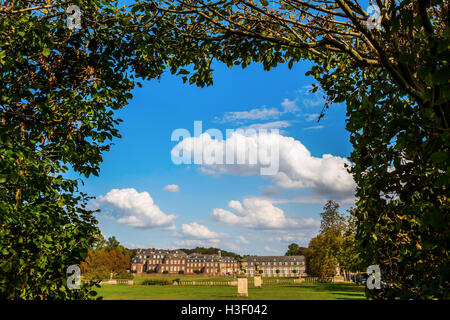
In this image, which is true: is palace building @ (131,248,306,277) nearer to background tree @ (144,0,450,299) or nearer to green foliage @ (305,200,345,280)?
green foliage @ (305,200,345,280)

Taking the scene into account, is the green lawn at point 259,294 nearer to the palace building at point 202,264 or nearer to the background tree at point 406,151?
the background tree at point 406,151

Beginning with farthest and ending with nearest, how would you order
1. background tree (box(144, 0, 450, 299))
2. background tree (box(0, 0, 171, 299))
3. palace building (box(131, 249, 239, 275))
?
palace building (box(131, 249, 239, 275)) < background tree (box(0, 0, 171, 299)) < background tree (box(144, 0, 450, 299))

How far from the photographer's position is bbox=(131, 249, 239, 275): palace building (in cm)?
15475

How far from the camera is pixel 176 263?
511ft

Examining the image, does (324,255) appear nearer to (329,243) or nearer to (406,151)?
(329,243)

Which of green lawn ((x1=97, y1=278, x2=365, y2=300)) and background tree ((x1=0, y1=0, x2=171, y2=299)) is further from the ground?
background tree ((x1=0, y1=0, x2=171, y2=299))

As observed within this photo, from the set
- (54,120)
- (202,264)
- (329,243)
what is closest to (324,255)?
(329,243)

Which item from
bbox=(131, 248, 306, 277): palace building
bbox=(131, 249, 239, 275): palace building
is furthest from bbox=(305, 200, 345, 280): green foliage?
bbox=(131, 249, 239, 275): palace building

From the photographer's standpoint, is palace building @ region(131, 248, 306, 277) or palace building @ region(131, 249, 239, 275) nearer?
palace building @ region(131, 248, 306, 277)

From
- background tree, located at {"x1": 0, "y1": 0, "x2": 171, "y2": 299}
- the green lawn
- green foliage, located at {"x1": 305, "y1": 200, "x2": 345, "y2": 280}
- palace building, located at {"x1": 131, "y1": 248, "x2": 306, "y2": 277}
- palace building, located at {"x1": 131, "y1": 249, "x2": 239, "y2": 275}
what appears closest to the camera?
background tree, located at {"x1": 0, "y1": 0, "x2": 171, "y2": 299}

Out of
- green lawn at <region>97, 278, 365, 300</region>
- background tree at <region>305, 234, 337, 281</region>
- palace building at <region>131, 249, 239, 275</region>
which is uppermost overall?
background tree at <region>305, 234, 337, 281</region>
